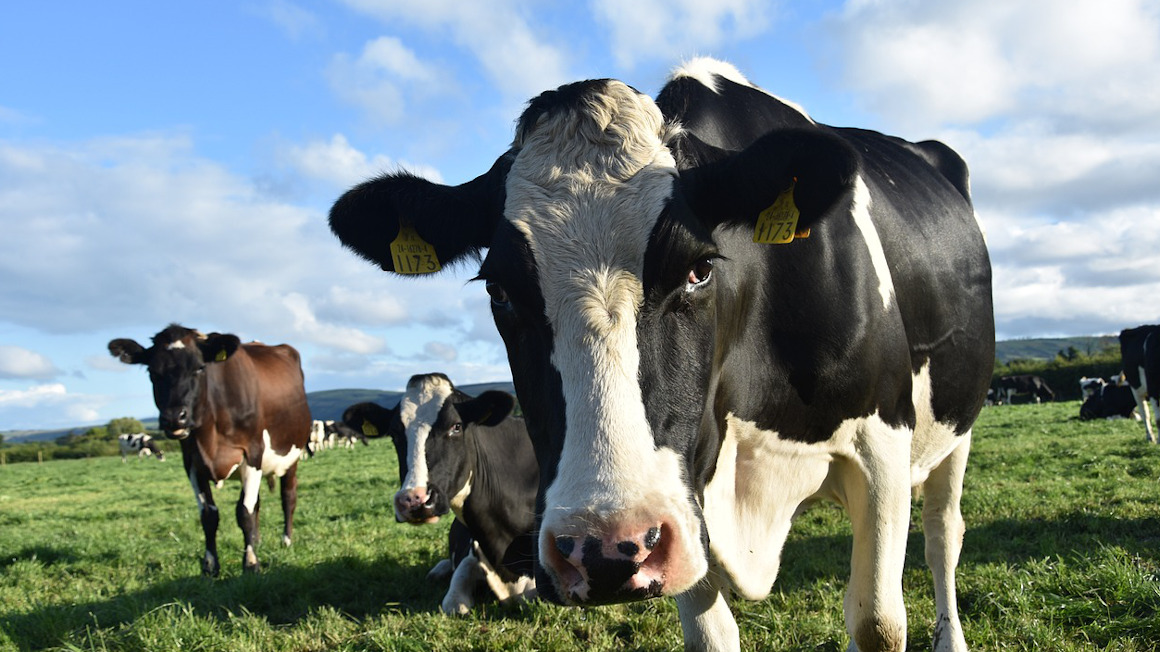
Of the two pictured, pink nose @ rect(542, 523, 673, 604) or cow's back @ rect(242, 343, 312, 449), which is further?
cow's back @ rect(242, 343, 312, 449)

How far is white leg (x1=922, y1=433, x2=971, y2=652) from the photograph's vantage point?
4.39 meters

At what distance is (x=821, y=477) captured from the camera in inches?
135

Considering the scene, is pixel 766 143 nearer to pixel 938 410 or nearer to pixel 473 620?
pixel 938 410

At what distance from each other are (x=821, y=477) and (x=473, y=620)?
125 inches

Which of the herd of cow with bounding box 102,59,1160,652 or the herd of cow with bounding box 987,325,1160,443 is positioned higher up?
the herd of cow with bounding box 102,59,1160,652

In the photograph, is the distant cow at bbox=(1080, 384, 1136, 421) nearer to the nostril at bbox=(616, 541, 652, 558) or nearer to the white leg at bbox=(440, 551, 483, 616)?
→ the white leg at bbox=(440, 551, 483, 616)

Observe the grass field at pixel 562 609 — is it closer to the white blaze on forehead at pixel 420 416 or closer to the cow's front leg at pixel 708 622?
the white blaze on forehead at pixel 420 416

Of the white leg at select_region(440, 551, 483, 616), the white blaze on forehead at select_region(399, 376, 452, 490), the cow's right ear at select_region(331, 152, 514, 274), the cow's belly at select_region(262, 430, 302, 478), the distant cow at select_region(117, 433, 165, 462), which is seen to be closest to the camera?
the cow's right ear at select_region(331, 152, 514, 274)

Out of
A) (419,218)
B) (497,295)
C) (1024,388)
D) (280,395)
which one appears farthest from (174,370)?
(1024,388)

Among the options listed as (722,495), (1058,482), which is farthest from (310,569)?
(1058,482)

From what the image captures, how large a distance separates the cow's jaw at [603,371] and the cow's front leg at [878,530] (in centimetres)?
137

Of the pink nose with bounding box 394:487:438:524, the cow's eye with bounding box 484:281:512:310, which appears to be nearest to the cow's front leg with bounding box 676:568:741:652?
the cow's eye with bounding box 484:281:512:310

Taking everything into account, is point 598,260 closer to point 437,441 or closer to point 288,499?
point 437,441

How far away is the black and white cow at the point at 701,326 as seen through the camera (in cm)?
215
